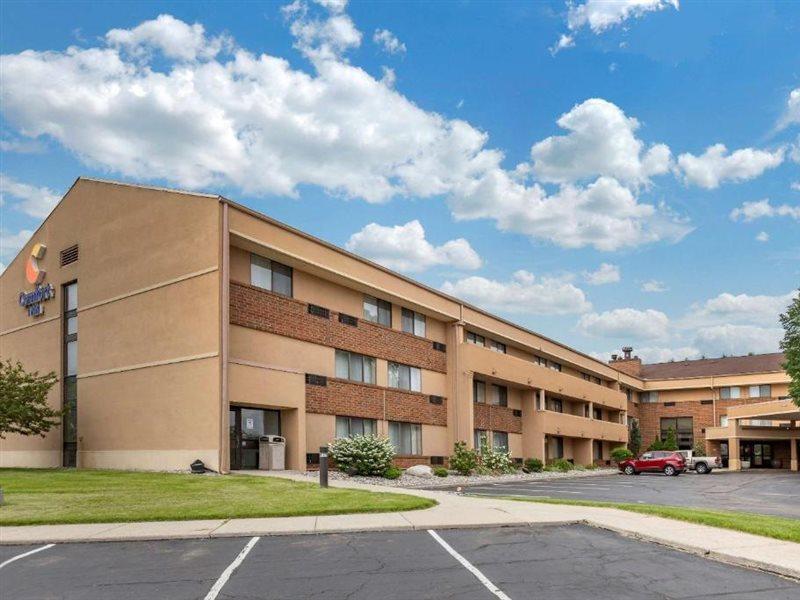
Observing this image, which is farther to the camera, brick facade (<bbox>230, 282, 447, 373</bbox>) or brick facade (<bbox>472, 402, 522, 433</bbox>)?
brick facade (<bbox>472, 402, 522, 433</bbox>)

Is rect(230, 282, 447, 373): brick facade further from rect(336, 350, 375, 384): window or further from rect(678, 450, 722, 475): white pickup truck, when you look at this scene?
rect(678, 450, 722, 475): white pickup truck

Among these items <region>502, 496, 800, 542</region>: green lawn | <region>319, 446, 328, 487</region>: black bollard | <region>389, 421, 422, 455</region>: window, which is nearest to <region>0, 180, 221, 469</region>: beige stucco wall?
<region>319, 446, 328, 487</region>: black bollard

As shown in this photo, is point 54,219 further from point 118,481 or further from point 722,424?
point 722,424

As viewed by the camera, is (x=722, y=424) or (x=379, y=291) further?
(x=722, y=424)

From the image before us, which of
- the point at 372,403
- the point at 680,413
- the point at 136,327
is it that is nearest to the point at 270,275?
the point at 136,327

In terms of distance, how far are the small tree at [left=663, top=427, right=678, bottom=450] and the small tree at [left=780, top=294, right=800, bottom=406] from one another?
62.5 ft

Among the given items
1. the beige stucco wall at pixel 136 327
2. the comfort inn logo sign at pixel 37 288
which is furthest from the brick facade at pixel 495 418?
the comfort inn logo sign at pixel 37 288

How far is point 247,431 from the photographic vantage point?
87.8 feet

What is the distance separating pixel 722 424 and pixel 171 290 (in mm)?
57178

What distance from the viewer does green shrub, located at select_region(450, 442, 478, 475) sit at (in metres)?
34.9

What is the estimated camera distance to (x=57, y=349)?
31.9 metres

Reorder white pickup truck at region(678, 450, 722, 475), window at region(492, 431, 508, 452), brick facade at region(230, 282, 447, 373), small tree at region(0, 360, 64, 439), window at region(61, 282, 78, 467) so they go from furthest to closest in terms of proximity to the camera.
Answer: white pickup truck at region(678, 450, 722, 475) < window at region(492, 431, 508, 452) < window at region(61, 282, 78, 467) < small tree at region(0, 360, 64, 439) < brick facade at region(230, 282, 447, 373)

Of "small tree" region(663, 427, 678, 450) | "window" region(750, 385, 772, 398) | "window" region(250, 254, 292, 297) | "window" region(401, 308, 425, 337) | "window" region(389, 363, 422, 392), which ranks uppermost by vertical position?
"window" region(250, 254, 292, 297)

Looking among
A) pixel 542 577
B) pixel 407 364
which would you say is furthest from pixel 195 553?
pixel 407 364
